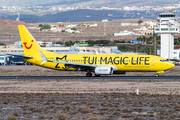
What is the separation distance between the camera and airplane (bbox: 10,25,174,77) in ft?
173

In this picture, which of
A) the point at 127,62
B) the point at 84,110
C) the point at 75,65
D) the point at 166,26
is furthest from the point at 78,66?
the point at 166,26

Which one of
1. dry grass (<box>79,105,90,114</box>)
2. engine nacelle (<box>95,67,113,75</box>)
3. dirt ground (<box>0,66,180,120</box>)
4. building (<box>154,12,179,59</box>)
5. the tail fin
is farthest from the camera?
building (<box>154,12,179,59</box>)

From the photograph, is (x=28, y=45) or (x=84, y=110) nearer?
(x=84, y=110)

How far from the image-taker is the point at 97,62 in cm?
5491

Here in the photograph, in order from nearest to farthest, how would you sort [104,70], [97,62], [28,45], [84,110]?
[84,110], [104,70], [97,62], [28,45]

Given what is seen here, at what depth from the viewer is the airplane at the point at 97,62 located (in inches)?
2073

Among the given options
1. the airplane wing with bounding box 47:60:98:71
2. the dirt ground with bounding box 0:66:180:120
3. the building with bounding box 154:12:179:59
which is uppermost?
the building with bounding box 154:12:179:59

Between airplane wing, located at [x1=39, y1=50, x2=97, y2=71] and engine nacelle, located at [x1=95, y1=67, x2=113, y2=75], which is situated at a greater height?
airplane wing, located at [x1=39, y1=50, x2=97, y2=71]

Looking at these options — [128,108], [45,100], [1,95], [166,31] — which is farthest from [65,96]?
[166,31]

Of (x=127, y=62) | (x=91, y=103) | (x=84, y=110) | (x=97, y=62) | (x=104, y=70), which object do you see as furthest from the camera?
(x=97, y=62)

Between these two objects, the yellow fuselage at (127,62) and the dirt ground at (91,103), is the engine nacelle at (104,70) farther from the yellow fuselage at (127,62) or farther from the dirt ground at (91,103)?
the dirt ground at (91,103)

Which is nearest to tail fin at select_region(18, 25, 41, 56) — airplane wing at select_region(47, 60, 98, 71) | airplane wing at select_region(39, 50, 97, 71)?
airplane wing at select_region(39, 50, 97, 71)

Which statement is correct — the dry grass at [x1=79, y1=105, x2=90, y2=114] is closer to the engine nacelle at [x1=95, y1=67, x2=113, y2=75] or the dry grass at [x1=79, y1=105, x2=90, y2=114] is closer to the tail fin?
the engine nacelle at [x1=95, y1=67, x2=113, y2=75]

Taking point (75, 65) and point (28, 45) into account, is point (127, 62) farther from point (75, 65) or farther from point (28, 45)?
point (28, 45)
